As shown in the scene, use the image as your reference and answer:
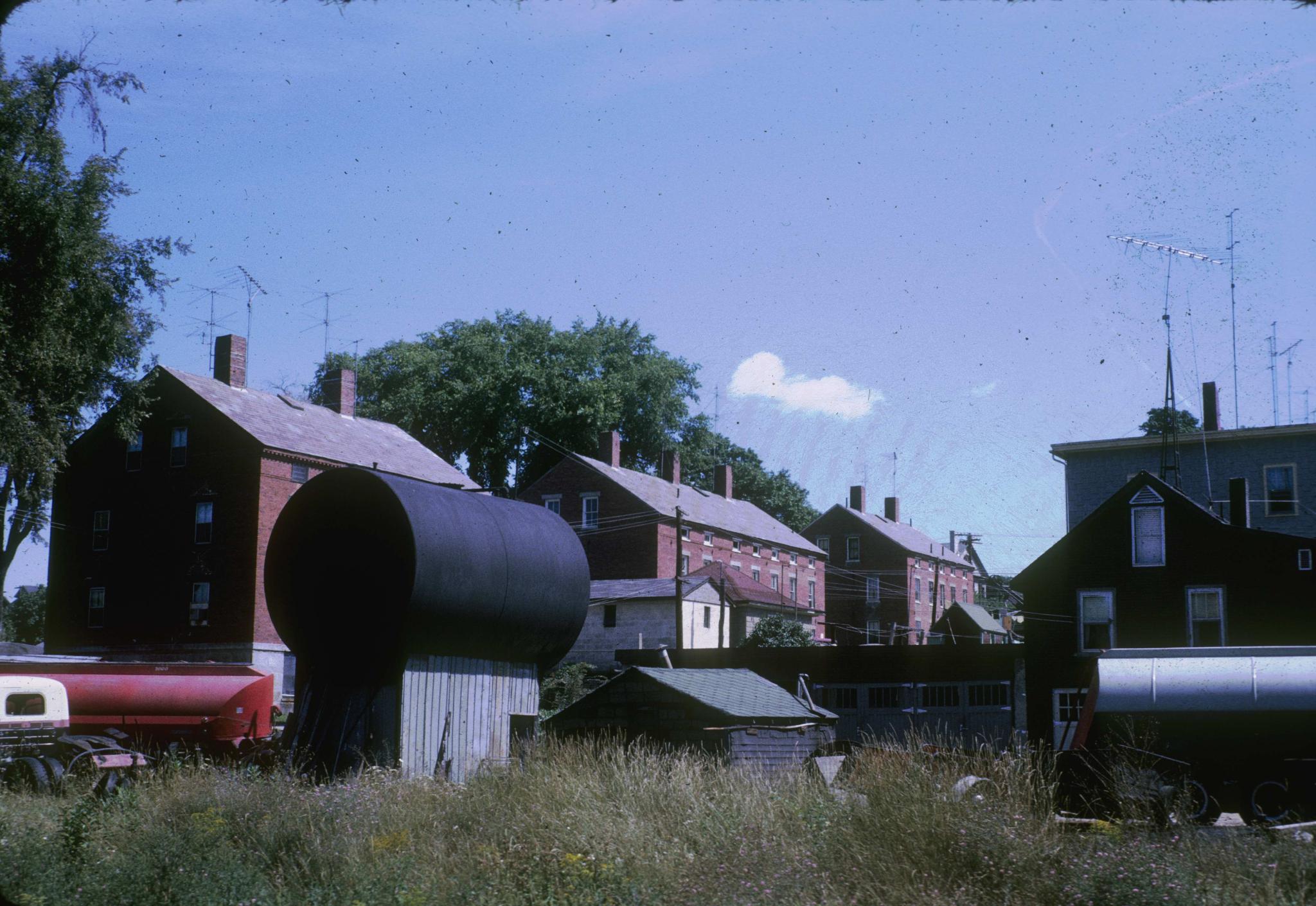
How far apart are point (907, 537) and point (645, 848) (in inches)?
2929

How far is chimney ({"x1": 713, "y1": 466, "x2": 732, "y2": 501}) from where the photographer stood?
75.6 m

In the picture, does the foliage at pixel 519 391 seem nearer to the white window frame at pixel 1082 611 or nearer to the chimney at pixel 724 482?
the chimney at pixel 724 482

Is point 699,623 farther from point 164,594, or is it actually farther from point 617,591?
point 164,594

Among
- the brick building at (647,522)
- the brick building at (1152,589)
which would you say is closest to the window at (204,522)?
the brick building at (647,522)

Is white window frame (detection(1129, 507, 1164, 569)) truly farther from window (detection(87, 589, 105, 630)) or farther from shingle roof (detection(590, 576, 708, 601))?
window (detection(87, 589, 105, 630))

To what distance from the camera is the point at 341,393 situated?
5788cm

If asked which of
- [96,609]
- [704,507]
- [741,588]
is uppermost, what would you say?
[704,507]

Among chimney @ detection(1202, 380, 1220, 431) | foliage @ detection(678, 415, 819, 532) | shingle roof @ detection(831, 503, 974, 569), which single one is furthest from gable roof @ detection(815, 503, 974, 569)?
chimney @ detection(1202, 380, 1220, 431)

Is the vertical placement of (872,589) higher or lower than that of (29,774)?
higher

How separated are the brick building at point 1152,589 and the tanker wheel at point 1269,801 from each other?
51.9 ft

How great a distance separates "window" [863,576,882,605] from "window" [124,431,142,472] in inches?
1764

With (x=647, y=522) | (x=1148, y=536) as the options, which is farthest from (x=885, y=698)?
(x=647, y=522)

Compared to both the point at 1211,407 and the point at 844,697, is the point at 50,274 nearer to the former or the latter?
the point at 844,697

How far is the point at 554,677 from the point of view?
4559 cm
